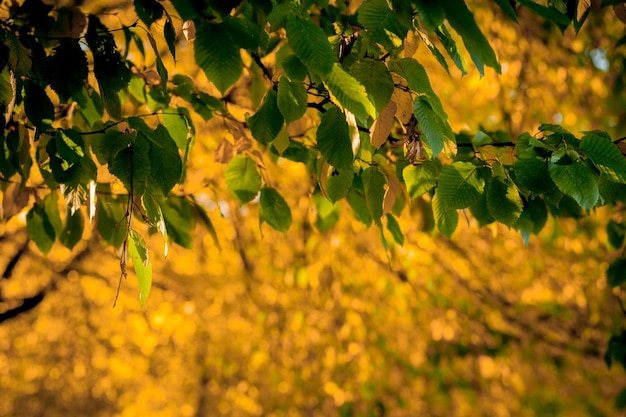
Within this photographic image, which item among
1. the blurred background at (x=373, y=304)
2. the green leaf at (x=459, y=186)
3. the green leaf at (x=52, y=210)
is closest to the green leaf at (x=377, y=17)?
the green leaf at (x=459, y=186)

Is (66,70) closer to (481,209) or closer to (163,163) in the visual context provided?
(163,163)

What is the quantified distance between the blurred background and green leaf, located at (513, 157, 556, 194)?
3.04 m

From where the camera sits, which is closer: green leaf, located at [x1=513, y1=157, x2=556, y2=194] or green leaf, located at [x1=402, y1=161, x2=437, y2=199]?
green leaf, located at [x1=513, y1=157, x2=556, y2=194]

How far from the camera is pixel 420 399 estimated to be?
477 cm

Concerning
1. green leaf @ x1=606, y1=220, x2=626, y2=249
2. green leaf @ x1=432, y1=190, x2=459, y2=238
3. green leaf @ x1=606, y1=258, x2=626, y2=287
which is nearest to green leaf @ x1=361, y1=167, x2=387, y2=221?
green leaf @ x1=432, y1=190, x2=459, y2=238

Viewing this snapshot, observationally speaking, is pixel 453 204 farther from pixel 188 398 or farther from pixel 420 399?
pixel 188 398

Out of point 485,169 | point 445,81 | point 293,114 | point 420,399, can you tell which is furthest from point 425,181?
point 420,399

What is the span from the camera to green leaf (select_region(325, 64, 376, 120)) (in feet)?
2.93

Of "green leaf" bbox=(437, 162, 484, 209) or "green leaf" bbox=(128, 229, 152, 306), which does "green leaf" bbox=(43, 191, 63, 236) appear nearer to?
"green leaf" bbox=(128, 229, 152, 306)

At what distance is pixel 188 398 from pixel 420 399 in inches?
81.6

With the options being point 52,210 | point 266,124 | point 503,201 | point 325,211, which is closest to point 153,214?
point 266,124

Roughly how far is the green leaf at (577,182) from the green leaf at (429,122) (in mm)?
205

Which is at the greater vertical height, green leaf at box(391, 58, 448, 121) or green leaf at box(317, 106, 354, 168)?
green leaf at box(391, 58, 448, 121)

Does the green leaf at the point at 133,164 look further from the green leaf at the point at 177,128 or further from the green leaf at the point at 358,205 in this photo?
the green leaf at the point at 358,205
